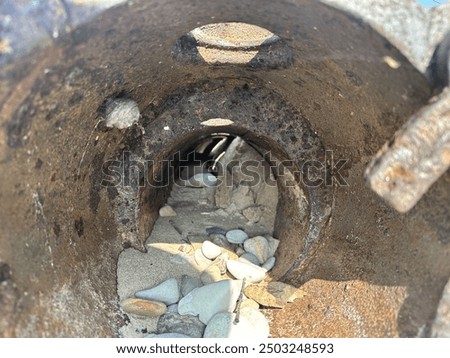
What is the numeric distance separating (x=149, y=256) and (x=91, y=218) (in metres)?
0.51

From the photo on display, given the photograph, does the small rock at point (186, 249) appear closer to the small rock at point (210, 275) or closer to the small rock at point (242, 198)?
the small rock at point (210, 275)

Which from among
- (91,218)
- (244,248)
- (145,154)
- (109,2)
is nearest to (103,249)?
(91,218)

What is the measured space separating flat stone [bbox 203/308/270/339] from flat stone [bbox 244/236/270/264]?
1.83 feet

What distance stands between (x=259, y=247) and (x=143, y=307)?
3.00 ft

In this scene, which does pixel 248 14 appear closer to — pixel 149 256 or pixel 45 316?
pixel 45 316

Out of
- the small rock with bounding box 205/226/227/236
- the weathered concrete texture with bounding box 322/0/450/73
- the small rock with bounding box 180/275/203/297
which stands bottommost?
the small rock with bounding box 205/226/227/236

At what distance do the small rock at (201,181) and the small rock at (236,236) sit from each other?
859mm

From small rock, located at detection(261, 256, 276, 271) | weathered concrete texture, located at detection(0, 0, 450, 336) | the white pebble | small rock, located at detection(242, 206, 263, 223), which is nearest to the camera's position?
weathered concrete texture, located at detection(0, 0, 450, 336)

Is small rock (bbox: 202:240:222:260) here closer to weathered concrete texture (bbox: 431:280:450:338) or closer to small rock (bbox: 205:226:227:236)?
small rock (bbox: 205:226:227:236)

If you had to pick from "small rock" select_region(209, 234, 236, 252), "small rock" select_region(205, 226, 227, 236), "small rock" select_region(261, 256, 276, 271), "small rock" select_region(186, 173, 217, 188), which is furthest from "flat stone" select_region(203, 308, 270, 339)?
"small rock" select_region(186, 173, 217, 188)

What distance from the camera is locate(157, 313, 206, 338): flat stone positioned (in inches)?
90.9

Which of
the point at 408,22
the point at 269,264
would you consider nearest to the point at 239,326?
the point at 269,264

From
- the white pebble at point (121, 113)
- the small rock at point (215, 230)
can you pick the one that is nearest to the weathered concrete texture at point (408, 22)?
the white pebble at point (121, 113)
